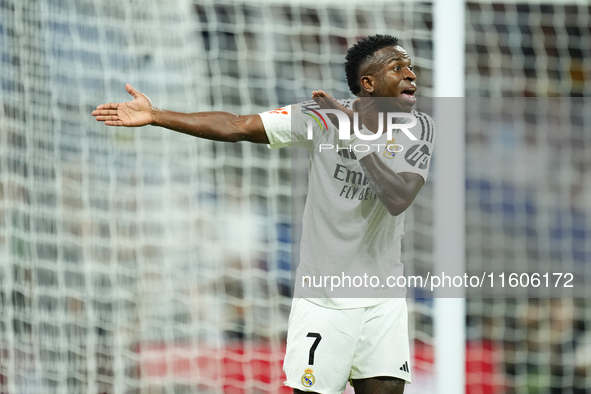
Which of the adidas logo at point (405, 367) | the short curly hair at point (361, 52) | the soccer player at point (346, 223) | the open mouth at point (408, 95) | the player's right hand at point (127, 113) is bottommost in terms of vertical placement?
the adidas logo at point (405, 367)

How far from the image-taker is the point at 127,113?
6.77ft

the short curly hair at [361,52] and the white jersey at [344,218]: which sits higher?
the short curly hair at [361,52]

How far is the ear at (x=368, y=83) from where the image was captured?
7.14 feet

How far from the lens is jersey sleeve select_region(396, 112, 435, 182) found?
6.66 feet

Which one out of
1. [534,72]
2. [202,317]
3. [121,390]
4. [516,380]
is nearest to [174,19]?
[202,317]

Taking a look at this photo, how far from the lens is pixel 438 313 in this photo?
2.70 m

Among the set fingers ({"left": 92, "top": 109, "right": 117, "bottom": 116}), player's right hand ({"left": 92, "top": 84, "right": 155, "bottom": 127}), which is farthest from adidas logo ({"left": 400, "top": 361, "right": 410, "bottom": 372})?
fingers ({"left": 92, "top": 109, "right": 117, "bottom": 116})

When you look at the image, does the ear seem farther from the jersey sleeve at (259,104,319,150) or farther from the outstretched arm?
the outstretched arm

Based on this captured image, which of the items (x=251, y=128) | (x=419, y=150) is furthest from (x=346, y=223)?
(x=251, y=128)

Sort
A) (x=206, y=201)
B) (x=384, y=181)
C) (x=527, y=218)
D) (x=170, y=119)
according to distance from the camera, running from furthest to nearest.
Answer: (x=206, y=201) → (x=527, y=218) → (x=170, y=119) → (x=384, y=181)

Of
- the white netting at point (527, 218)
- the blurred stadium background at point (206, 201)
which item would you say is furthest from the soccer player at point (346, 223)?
the white netting at point (527, 218)

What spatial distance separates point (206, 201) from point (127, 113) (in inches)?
79.9

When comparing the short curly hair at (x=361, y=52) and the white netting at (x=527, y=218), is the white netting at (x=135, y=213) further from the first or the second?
the short curly hair at (x=361, y=52)

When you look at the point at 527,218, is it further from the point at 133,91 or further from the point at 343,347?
the point at 133,91
